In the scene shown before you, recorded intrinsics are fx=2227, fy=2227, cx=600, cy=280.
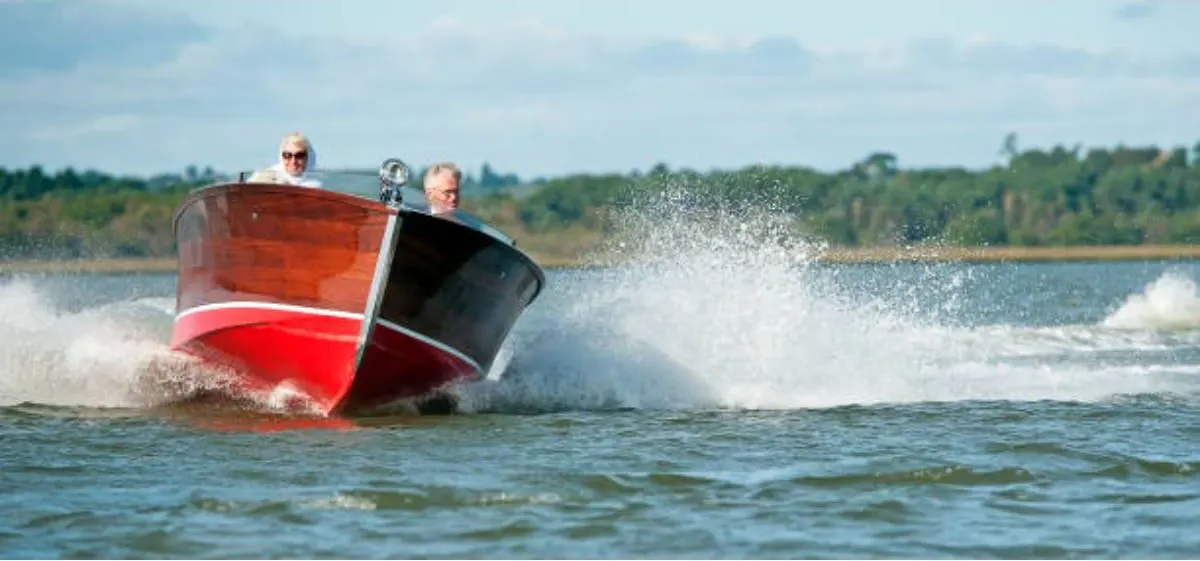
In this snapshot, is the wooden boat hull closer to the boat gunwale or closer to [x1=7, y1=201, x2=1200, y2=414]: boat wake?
the boat gunwale

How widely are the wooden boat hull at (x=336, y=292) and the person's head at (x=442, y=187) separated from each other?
58cm

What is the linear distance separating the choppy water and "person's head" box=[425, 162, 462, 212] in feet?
5.26

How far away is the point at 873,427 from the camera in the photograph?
16.4 meters

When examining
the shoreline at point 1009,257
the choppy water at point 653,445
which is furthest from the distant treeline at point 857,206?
the choppy water at point 653,445

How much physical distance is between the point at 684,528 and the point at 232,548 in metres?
2.46

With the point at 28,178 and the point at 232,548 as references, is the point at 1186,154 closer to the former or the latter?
the point at 28,178

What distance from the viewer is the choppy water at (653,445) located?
1218 centimetres

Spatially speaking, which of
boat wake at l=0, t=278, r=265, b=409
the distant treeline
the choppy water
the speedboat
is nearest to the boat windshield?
the speedboat

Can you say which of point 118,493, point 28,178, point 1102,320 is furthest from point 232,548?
point 28,178

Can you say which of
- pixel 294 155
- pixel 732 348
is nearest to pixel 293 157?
pixel 294 155

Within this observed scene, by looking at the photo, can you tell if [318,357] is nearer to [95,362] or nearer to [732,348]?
[95,362]

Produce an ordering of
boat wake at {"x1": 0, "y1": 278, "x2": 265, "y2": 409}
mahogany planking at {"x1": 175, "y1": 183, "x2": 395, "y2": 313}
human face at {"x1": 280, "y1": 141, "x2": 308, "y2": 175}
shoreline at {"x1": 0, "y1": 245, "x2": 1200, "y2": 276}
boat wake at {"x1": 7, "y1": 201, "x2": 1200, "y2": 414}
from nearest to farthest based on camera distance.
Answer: mahogany planking at {"x1": 175, "y1": 183, "x2": 395, "y2": 313} → human face at {"x1": 280, "y1": 141, "x2": 308, "y2": 175} → boat wake at {"x1": 0, "y1": 278, "x2": 265, "y2": 409} → boat wake at {"x1": 7, "y1": 201, "x2": 1200, "y2": 414} → shoreline at {"x1": 0, "y1": 245, "x2": 1200, "y2": 276}

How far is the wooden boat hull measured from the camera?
1639cm

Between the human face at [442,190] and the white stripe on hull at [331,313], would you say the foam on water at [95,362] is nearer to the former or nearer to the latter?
the white stripe on hull at [331,313]
